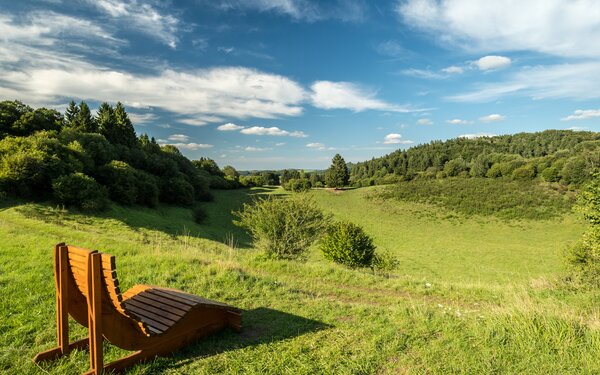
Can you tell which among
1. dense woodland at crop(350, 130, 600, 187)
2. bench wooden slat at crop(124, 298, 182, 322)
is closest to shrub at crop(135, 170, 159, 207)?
bench wooden slat at crop(124, 298, 182, 322)

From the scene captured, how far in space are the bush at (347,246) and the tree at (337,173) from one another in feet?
204

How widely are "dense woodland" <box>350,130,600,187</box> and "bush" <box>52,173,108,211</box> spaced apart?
6766cm

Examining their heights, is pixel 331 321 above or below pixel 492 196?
above

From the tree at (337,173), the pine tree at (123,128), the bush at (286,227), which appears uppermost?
the pine tree at (123,128)

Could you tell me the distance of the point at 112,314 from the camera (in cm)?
400

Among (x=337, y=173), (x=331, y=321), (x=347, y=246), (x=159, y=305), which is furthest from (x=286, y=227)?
(x=337, y=173)

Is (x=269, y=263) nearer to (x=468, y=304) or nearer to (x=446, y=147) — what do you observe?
(x=468, y=304)

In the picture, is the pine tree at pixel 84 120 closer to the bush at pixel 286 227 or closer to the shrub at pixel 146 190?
the shrub at pixel 146 190

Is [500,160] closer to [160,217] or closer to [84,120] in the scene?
[160,217]

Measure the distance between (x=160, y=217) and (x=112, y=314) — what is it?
3776 centimetres

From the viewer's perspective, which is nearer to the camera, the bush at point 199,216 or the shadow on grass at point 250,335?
the shadow on grass at point 250,335

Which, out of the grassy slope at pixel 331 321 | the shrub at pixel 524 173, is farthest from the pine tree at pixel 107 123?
the shrub at pixel 524 173

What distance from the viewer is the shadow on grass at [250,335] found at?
4.58 m

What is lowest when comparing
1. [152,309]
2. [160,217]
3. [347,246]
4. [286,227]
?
[160,217]
